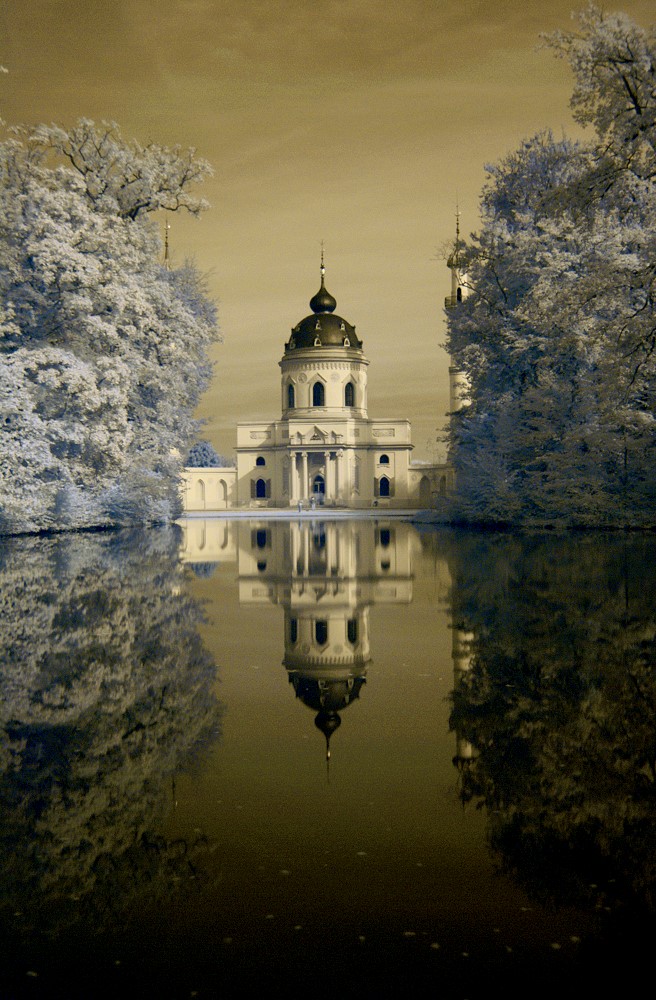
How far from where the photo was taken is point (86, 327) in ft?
86.3

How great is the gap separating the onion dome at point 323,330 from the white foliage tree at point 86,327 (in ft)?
219

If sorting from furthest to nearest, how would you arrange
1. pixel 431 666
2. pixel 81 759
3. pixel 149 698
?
pixel 431 666 < pixel 149 698 < pixel 81 759

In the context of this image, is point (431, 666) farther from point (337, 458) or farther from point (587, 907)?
point (337, 458)

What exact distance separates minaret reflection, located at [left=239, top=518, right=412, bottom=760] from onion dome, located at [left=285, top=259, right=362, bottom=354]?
72305 mm

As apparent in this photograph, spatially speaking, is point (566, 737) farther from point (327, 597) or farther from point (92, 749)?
point (327, 597)

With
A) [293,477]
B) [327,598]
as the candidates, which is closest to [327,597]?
[327,598]

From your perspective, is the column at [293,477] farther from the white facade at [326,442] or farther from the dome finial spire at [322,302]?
the dome finial spire at [322,302]

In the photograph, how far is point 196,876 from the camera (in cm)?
359

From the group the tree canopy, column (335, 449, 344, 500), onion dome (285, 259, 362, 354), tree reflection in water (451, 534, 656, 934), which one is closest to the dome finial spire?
onion dome (285, 259, 362, 354)

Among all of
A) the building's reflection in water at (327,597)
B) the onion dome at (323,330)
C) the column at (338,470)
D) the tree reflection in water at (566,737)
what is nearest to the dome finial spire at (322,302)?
the onion dome at (323,330)

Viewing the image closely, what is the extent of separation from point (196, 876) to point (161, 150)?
30218 mm

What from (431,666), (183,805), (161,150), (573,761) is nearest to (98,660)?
(431,666)

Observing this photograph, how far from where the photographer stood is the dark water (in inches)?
118

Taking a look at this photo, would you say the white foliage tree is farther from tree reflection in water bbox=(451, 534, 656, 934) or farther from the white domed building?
the white domed building
